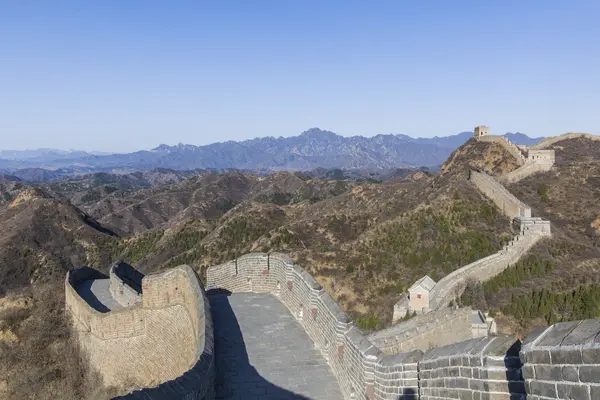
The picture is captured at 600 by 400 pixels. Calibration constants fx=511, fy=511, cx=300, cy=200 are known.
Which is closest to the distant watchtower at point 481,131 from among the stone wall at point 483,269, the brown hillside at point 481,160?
the brown hillside at point 481,160

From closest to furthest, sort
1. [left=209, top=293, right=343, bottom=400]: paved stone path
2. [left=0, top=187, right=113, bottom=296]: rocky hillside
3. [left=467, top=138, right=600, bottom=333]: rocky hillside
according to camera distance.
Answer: [left=209, top=293, right=343, bottom=400]: paved stone path
[left=467, top=138, right=600, bottom=333]: rocky hillside
[left=0, top=187, right=113, bottom=296]: rocky hillside

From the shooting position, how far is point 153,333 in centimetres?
1548

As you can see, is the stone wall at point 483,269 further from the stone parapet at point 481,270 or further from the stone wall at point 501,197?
the stone wall at point 501,197

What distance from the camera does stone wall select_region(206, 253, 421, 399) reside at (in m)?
6.75

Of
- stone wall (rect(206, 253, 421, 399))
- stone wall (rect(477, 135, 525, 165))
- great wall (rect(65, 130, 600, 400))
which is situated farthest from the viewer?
stone wall (rect(477, 135, 525, 165))

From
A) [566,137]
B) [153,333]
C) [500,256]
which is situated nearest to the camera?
[153,333]

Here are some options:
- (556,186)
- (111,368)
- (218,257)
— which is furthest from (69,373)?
(556,186)

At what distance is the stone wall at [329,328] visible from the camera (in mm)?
6750

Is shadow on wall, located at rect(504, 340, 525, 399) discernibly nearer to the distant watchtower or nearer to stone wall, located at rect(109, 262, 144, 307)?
stone wall, located at rect(109, 262, 144, 307)

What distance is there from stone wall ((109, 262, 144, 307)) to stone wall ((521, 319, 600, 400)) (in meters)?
17.0

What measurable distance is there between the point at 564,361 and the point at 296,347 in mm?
8026

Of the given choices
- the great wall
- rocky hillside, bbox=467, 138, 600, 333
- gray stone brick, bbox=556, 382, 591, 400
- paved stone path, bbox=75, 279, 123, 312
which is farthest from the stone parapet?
gray stone brick, bbox=556, 382, 591, 400

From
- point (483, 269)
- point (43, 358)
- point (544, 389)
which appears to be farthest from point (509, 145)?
point (544, 389)

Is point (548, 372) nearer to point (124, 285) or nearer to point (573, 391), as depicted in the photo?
point (573, 391)
